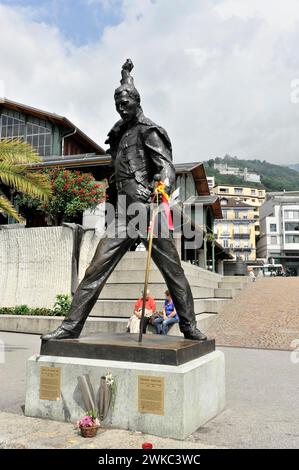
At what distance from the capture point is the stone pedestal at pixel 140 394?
11.4 ft

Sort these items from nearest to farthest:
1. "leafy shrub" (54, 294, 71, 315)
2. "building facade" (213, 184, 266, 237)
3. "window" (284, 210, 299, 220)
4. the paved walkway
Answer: the paved walkway < "leafy shrub" (54, 294, 71, 315) < "window" (284, 210, 299, 220) < "building facade" (213, 184, 266, 237)

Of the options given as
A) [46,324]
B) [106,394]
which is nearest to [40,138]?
[46,324]

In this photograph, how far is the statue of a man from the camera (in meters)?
4.37

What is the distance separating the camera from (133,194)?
15.1ft

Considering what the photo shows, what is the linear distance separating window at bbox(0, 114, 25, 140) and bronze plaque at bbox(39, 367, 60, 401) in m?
22.7

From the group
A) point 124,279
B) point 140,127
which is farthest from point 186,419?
point 124,279

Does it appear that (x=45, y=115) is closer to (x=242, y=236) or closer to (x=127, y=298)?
(x=127, y=298)

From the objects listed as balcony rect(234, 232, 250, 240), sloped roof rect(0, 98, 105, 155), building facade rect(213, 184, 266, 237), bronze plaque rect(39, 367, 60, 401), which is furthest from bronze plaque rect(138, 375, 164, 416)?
building facade rect(213, 184, 266, 237)

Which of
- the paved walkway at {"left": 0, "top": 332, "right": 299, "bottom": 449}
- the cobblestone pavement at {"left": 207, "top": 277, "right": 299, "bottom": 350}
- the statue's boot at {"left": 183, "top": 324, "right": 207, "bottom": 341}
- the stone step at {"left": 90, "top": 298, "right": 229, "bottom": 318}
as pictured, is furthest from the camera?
the stone step at {"left": 90, "top": 298, "right": 229, "bottom": 318}

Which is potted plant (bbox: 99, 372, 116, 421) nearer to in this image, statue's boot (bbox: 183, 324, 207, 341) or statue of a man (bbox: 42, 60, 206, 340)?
statue of a man (bbox: 42, 60, 206, 340)

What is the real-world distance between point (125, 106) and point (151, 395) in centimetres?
300

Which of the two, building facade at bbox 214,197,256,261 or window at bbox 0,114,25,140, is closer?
window at bbox 0,114,25,140

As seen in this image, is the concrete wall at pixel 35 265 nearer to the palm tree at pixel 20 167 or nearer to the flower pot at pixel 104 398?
the palm tree at pixel 20 167

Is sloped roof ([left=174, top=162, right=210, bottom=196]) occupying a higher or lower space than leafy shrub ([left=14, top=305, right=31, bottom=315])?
higher
